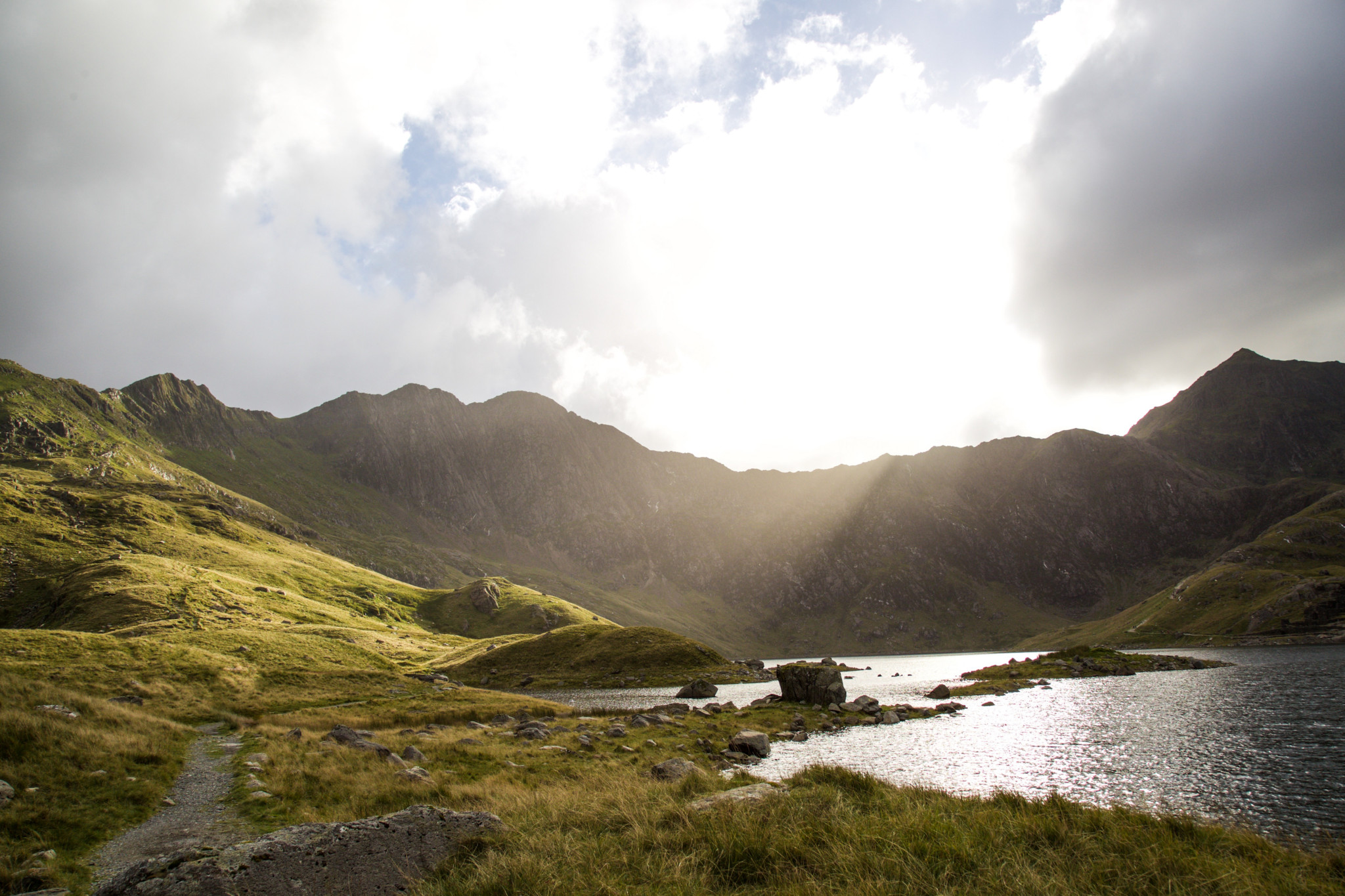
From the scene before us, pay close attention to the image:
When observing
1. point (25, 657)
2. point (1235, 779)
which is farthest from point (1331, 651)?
point (25, 657)

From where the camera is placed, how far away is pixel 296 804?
59.7 ft

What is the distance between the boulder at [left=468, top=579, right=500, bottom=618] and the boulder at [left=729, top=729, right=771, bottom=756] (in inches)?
6544

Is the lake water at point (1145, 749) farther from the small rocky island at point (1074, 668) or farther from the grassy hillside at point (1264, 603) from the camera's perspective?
the grassy hillside at point (1264, 603)

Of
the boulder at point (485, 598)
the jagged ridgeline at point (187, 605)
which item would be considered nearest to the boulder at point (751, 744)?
the jagged ridgeline at point (187, 605)

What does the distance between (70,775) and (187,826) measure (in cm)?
541

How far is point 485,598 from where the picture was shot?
18950cm

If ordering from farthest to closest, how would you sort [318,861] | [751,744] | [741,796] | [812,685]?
[812,685]
[751,744]
[741,796]
[318,861]

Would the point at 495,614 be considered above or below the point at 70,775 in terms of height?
below

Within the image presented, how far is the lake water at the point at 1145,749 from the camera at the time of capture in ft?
82.8

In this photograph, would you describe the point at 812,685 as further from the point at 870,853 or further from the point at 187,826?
the point at 870,853

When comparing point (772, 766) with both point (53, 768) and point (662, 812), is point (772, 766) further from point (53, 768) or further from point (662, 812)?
point (53, 768)

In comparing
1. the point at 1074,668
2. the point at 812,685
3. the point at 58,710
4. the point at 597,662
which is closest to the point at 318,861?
the point at 58,710

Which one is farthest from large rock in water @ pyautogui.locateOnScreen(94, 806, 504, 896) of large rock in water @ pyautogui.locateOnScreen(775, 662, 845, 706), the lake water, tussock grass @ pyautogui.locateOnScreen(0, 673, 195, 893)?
large rock in water @ pyautogui.locateOnScreen(775, 662, 845, 706)

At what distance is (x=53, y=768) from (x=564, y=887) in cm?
2071
